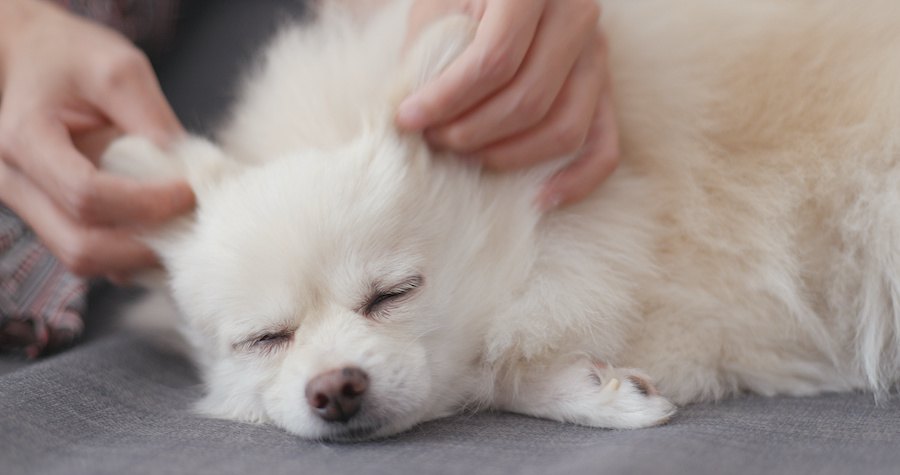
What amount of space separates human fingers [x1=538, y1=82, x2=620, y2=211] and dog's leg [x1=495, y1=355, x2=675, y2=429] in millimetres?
303

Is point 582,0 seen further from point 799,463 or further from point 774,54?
point 799,463

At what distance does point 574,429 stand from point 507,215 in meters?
0.42

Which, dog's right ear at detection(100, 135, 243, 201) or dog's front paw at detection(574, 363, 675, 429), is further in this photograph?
dog's right ear at detection(100, 135, 243, 201)

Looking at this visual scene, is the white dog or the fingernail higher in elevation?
the fingernail

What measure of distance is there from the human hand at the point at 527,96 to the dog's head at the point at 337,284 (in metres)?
0.09

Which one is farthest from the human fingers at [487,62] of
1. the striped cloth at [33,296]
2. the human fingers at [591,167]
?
the striped cloth at [33,296]

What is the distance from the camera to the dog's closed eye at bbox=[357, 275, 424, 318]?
4.23 ft

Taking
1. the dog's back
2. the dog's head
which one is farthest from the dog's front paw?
the dog's head

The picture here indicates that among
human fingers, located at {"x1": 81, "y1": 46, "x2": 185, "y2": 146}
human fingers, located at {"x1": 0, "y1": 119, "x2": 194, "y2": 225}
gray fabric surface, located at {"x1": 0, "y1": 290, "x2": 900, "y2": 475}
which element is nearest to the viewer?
gray fabric surface, located at {"x1": 0, "y1": 290, "x2": 900, "y2": 475}

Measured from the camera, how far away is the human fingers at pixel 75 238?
1514mm

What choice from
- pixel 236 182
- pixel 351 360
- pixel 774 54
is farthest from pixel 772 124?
pixel 236 182

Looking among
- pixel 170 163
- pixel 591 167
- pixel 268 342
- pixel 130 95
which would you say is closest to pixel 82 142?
pixel 130 95

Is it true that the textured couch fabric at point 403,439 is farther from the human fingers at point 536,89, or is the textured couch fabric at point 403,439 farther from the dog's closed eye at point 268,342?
the human fingers at point 536,89

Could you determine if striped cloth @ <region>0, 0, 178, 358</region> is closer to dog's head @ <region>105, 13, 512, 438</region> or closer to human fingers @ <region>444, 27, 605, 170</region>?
dog's head @ <region>105, 13, 512, 438</region>
